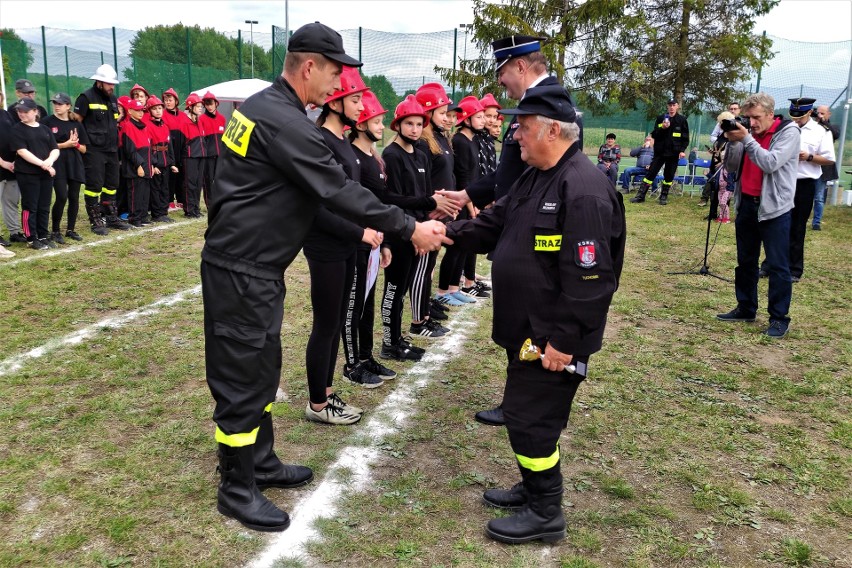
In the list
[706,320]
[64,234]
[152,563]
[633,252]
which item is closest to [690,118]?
[633,252]

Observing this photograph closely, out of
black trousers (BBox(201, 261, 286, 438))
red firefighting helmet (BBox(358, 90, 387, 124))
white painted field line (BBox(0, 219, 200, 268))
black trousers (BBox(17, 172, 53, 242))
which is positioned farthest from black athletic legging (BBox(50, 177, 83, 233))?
black trousers (BBox(201, 261, 286, 438))

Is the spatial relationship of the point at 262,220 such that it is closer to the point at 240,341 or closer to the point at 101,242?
the point at 240,341

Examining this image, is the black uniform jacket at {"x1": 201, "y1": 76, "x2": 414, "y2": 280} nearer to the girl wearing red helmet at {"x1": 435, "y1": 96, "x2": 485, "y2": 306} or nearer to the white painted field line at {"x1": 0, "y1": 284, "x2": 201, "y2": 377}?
the white painted field line at {"x1": 0, "y1": 284, "x2": 201, "y2": 377}

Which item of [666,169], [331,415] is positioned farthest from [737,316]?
[666,169]

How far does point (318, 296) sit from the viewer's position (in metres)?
3.91

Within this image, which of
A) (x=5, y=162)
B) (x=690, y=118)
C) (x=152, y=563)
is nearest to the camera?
(x=152, y=563)

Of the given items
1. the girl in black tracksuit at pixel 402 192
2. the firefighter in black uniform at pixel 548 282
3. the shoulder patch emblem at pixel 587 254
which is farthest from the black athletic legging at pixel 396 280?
the shoulder patch emblem at pixel 587 254

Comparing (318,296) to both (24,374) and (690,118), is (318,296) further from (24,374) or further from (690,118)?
(690,118)

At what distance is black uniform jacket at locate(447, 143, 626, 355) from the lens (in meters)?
2.68

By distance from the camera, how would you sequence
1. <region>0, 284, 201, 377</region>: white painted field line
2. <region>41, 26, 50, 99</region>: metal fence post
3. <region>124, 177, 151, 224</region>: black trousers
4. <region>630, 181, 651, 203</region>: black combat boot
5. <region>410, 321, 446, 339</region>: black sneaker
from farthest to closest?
<region>41, 26, 50, 99</region>: metal fence post < <region>630, 181, 651, 203</region>: black combat boot < <region>124, 177, 151, 224</region>: black trousers < <region>410, 321, 446, 339</region>: black sneaker < <region>0, 284, 201, 377</region>: white painted field line

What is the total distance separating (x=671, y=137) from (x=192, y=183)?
11123 mm

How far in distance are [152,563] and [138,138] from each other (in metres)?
9.57

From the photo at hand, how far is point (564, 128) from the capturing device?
2832mm

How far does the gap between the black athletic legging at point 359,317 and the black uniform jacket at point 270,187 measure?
1.44 m
